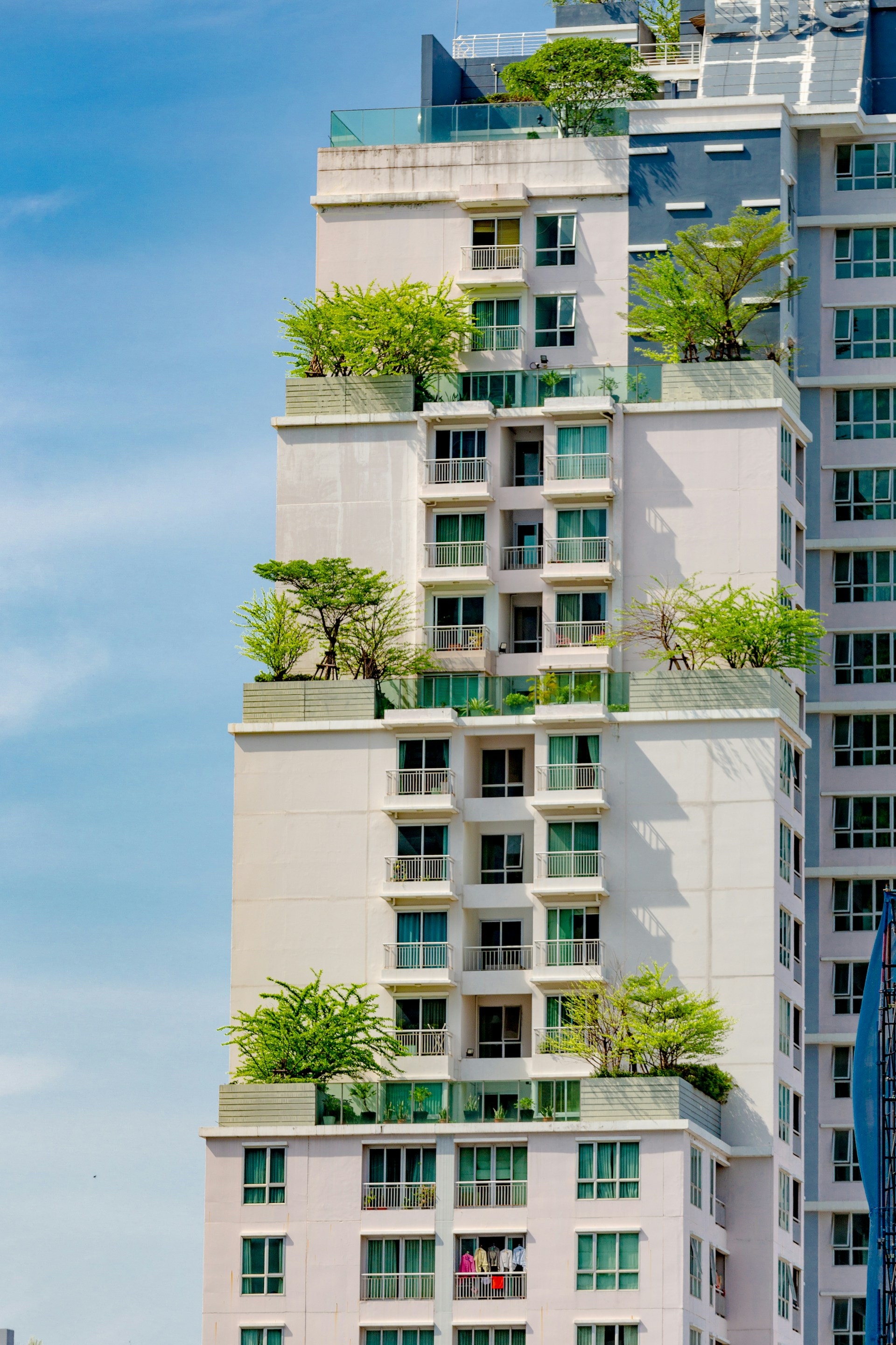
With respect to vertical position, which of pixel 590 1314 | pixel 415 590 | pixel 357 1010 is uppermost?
pixel 415 590

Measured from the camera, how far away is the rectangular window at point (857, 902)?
119562mm

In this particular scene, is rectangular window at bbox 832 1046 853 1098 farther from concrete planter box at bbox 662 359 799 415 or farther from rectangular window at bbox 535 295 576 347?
rectangular window at bbox 535 295 576 347

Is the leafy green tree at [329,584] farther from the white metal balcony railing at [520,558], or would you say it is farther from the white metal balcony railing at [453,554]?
the white metal balcony railing at [520,558]

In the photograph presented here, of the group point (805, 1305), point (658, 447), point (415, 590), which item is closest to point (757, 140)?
point (658, 447)

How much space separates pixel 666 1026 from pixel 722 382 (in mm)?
26115

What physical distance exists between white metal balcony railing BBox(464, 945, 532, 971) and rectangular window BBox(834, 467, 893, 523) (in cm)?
2572

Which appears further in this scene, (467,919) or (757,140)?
(757,140)

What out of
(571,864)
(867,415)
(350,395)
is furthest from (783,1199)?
(350,395)

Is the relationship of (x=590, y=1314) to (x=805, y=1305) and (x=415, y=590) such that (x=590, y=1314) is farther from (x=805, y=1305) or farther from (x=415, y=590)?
(x=415, y=590)

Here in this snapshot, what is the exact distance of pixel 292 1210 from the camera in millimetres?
100625

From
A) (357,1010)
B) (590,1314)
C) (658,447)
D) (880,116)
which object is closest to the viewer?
(590,1314)

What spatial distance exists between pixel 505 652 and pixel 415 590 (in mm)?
4231

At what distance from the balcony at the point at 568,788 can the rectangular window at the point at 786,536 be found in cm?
1190

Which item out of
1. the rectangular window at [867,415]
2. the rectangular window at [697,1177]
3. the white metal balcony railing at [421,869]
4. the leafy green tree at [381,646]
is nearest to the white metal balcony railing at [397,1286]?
the rectangular window at [697,1177]
